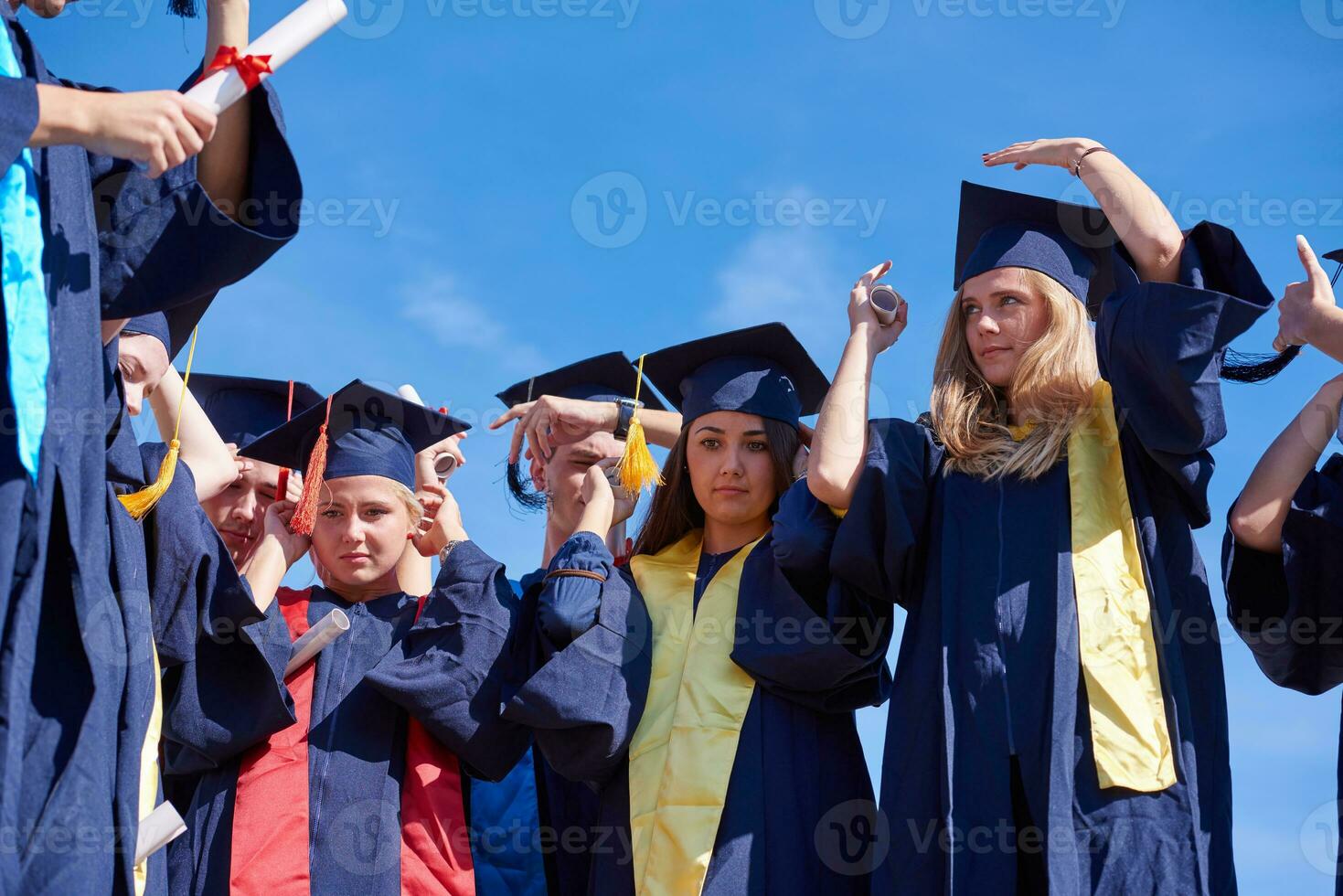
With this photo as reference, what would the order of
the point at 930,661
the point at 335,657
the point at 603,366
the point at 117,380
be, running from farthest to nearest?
the point at 603,366, the point at 335,657, the point at 930,661, the point at 117,380

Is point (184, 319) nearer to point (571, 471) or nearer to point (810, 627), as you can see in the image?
point (810, 627)

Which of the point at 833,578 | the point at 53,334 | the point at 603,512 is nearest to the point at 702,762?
the point at 833,578

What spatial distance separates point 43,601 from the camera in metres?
2.75

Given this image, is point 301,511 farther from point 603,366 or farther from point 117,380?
point 117,380

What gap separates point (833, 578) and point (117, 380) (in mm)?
2121

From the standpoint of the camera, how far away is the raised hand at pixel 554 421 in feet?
18.1

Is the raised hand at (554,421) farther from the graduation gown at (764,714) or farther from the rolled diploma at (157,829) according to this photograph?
the rolled diploma at (157,829)

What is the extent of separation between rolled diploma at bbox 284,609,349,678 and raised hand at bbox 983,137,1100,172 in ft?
8.14

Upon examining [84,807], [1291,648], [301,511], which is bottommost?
[84,807]

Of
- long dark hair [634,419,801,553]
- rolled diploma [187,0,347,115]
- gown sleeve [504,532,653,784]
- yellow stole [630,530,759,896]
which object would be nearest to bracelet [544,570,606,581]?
gown sleeve [504,532,653,784]

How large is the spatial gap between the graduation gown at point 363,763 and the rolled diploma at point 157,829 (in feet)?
4.15

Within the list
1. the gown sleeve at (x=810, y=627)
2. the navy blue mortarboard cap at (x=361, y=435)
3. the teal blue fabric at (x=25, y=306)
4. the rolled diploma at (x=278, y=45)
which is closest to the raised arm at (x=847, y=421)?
the gown sleeve at (x=810, y=627)

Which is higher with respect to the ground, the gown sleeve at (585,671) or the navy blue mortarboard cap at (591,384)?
the navy blue mortarboard cap at (591,384)

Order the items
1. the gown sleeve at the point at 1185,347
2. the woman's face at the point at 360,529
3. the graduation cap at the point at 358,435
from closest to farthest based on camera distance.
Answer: the gown sleeve at the point at 1185,347
the woman's face at the point at 360,529
the graduation cap at the point at 358,435
